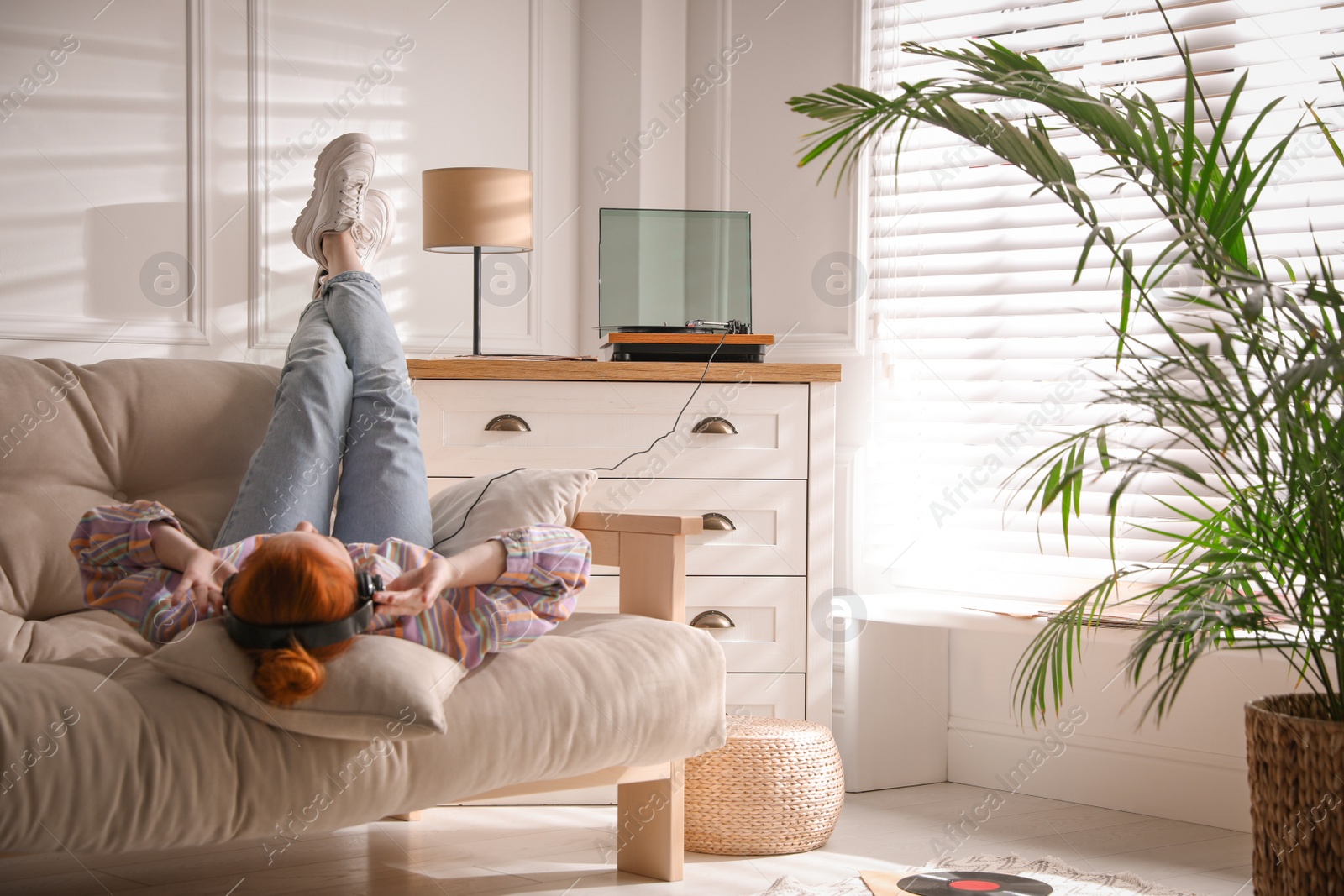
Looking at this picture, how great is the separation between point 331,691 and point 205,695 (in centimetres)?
15

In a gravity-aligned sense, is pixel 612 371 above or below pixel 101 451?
above

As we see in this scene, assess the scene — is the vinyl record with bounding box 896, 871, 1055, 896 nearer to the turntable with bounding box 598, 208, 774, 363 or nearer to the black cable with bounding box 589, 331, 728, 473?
the black cable with bounding box 589, 331, 728, 473

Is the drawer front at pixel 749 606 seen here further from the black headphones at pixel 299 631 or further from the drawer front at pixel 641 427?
the black headphones at pixel 299 631

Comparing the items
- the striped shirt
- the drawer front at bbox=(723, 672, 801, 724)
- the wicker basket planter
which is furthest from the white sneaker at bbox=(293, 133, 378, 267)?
the wicker basket planter

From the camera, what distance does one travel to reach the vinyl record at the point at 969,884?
1.71 meters

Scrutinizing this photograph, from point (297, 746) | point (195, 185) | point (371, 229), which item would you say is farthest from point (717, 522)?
point (195, 185)

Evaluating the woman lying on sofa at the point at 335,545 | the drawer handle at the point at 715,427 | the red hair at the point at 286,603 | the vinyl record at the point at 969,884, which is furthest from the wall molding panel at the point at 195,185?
the vinyl record at the point at 969,884

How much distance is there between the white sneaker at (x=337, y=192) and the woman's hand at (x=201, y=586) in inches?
36.6

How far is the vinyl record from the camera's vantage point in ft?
5.62

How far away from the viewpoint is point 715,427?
2354 mm

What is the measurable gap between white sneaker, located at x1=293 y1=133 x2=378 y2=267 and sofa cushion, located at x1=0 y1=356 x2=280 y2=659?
320mm

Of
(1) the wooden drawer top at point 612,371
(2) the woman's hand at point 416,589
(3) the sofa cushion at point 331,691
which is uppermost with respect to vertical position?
(1) the wooden drawer top at point 612,371

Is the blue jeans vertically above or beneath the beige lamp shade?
beneath

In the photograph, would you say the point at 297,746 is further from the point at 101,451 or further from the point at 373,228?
the point at 373,228
